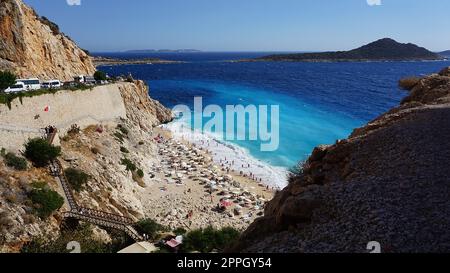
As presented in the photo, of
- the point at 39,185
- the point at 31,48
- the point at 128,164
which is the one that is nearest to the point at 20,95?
the point at 39,185

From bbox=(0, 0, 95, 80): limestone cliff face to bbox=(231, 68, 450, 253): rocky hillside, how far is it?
37833 millimetres

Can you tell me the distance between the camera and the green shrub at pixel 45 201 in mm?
24906

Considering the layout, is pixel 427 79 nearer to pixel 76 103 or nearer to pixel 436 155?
pixel 436 155

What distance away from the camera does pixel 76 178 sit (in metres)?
29.7

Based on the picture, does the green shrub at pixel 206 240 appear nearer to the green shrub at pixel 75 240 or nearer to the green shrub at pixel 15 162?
the green shrub at pixel 75 240

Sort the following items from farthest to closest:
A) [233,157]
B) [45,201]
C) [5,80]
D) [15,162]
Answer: [233,157] < [5,80] < [15,162] < [45,201]

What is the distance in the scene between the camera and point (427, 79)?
92.7 feet

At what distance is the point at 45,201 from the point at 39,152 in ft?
16.8

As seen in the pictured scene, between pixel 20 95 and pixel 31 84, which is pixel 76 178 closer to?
pixel 20 95

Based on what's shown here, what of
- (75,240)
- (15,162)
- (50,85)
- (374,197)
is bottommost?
(75,240)

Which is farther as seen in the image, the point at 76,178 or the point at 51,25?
the point at 51,25

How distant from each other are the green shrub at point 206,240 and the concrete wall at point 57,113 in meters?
14.9

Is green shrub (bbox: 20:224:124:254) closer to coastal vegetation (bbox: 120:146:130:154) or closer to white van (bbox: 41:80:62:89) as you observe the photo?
coastal vegetation (bbox: 120:146:130:154)

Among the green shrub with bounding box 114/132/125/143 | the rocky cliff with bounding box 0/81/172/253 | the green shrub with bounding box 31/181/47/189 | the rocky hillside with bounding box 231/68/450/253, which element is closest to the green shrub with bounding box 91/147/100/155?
the rocky cliff with bounding box 0/81/172/253
